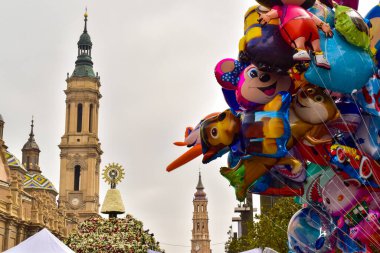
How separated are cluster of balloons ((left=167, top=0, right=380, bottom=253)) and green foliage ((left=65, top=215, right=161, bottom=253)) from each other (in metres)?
5.41

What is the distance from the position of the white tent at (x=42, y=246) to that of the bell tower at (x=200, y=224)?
161596mm

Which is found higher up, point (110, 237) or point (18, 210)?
point (18, 210)

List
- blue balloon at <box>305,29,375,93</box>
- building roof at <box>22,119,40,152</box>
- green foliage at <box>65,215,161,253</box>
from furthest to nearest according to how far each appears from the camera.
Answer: building roof at <box>22,119,40,152</box>
green foliage at <box>65,215,161,253</box>
blue balloon at <box>305,29,375,93</box>

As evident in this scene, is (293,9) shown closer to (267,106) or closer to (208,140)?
(267,106)

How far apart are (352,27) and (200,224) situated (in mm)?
173919

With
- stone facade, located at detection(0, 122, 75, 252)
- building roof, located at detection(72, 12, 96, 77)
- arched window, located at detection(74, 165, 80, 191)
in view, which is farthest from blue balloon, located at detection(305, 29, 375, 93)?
building roof, located at detection(72, 12, 96, 77)

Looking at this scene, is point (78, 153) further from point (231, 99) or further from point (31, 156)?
point (231, 99)

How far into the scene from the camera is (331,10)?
11.2 metres

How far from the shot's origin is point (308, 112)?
10719mm

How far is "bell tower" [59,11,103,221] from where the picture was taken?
105 m

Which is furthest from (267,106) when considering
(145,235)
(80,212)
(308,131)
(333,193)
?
(80,212)

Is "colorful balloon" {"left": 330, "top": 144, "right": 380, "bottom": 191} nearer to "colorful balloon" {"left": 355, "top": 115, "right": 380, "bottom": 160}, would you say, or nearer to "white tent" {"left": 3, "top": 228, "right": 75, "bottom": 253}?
"colorful balloon" {"left": 355, "top": 115, "right": 380, "bottom": 160}

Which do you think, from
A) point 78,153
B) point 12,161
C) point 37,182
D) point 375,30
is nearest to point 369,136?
point 375,30

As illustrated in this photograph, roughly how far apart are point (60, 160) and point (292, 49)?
9927cm
